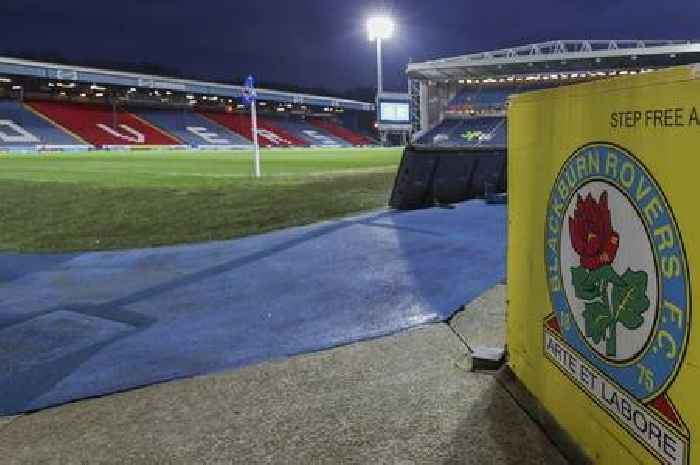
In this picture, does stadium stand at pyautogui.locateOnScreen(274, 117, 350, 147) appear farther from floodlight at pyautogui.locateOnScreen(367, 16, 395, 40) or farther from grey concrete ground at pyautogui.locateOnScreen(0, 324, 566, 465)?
grey concrete ground at pyautogui.locateOnScreen(0, 324, 566, 465)

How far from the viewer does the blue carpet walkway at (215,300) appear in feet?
12.5

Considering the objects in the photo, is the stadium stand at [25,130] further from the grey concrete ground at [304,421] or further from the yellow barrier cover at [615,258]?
the yellow barrier cover at [615,258]

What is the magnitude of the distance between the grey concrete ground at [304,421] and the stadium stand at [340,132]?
7962 cm

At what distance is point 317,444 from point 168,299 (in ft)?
9.58

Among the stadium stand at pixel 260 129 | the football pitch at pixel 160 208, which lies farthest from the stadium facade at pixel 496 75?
the football pitch at pixel 160 208

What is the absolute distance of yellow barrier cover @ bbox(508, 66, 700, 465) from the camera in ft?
5.73

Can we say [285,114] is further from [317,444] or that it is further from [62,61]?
[317,444]

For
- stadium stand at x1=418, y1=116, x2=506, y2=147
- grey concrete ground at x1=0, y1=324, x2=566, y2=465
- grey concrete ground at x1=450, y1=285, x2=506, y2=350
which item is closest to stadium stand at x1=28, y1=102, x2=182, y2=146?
stadium stand at x1=418, y1=116, x2=506, y2=147

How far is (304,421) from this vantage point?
9.66ft

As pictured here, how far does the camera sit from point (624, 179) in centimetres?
201

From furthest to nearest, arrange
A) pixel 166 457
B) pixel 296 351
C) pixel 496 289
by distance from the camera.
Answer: pixel 496 289 → pixel 296 351 → pixel 166 457

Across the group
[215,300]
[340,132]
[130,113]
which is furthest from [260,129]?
[215,300]

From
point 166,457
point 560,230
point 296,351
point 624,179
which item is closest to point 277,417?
point 166,457

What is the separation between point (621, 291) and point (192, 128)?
6833 cm
